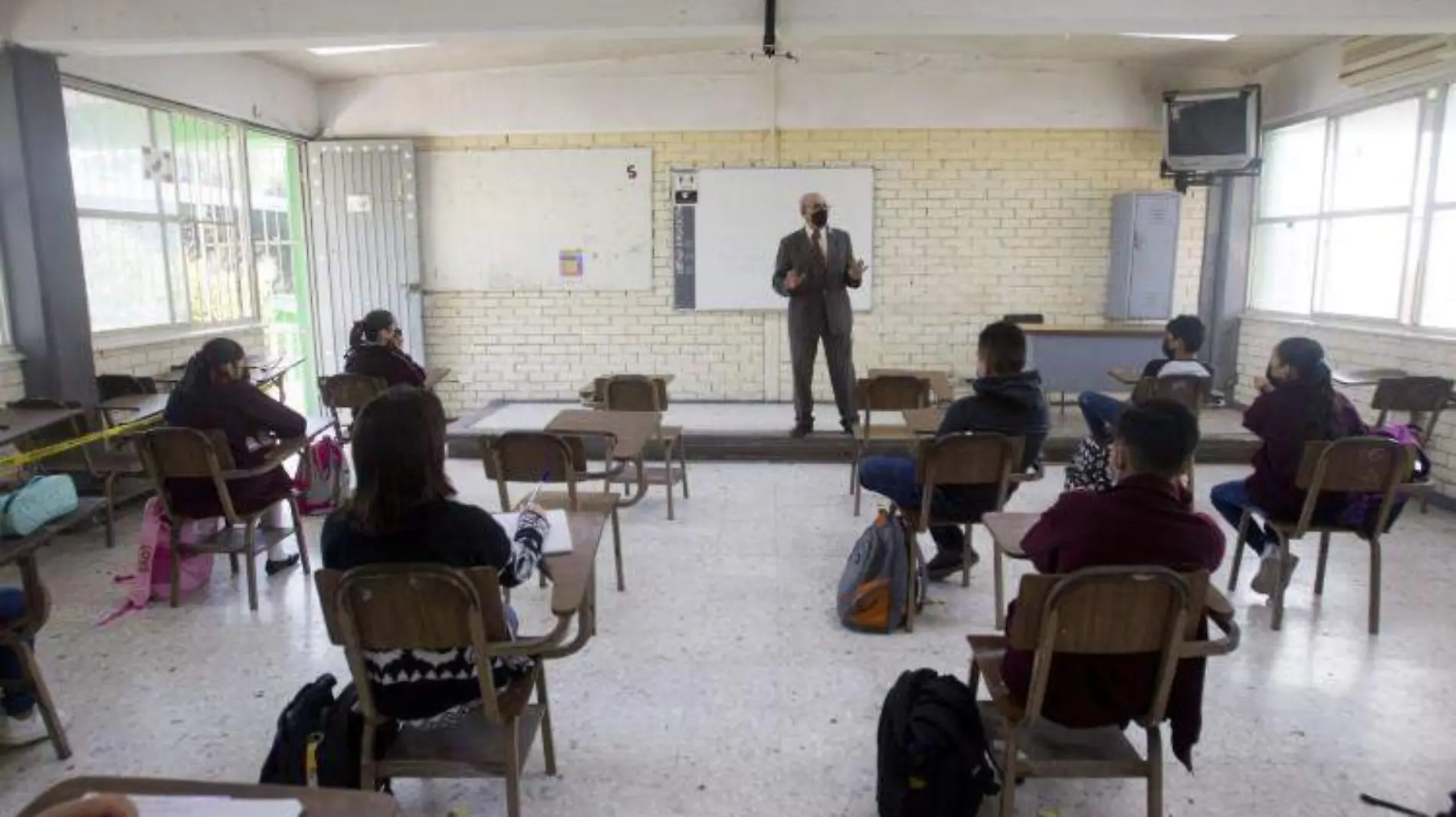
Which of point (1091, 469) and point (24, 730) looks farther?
point (1091, 469)

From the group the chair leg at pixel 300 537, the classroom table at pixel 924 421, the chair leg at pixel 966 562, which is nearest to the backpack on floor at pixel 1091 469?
the chair leg at pixel 966 562

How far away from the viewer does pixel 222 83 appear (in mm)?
6645

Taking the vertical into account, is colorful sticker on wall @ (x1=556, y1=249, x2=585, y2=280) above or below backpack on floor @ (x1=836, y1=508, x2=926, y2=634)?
above

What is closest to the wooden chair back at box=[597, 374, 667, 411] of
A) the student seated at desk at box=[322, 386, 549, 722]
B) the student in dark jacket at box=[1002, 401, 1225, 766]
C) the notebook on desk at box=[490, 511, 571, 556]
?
the notebook on desk at box=[490, 511, 571, 556]

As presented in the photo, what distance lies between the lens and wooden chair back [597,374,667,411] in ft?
16.8

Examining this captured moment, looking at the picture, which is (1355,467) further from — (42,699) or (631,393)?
(42,699)

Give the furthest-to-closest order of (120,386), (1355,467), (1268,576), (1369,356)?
(1369,356) < (120,386) < (1268,576) < (1355,467)

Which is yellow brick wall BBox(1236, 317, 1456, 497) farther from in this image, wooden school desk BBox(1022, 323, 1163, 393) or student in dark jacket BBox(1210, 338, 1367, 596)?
student in dark jacket BBox(1210, 338, 1367, 596)

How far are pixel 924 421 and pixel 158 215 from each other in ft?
17.0

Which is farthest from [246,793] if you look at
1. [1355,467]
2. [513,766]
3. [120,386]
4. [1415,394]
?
[1415,394]

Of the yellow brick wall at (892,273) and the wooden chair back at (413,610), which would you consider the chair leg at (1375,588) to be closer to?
the wooden chair back at (413,610)

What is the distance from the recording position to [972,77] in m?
7.56

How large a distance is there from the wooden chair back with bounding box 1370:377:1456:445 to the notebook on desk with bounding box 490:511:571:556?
4565mm

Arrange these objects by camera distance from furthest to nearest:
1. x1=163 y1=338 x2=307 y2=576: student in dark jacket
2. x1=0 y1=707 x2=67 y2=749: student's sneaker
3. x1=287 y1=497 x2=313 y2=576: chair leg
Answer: x1=287 y1=497 x2=313 y2=576: chair leg < x1=163 y1=338 x2=307 y2=576: student in dark jacket < x1=0 y1=707 x2=67 y2=749: student's sneaker
